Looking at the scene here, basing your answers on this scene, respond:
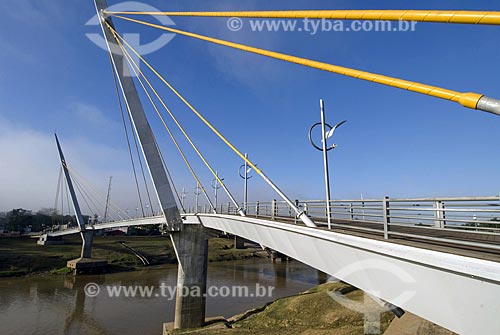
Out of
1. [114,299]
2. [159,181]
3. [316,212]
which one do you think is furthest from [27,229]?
[316,212]

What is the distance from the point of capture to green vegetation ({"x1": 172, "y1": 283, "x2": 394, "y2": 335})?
49.3 ft

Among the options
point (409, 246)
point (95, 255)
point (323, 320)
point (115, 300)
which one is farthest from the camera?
point (95, 255)

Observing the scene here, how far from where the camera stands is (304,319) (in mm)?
17016

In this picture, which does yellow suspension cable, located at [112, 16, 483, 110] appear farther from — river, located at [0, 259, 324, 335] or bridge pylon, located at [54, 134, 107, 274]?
bridge pylon, located at [54, 134, 107, 274]

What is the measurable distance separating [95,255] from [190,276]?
37600 millimetres

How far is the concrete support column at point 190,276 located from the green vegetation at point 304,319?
1116 millimetres

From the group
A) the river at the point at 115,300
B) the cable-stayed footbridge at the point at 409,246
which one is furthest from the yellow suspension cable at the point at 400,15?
the river at the point at 115,300

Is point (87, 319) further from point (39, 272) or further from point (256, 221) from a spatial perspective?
point (39, 272)

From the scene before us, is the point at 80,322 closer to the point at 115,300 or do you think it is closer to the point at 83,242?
the point at 115,300

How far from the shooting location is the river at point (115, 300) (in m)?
21.5

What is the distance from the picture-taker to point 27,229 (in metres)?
85.4

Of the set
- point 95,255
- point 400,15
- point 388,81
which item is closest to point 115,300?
point 95,255

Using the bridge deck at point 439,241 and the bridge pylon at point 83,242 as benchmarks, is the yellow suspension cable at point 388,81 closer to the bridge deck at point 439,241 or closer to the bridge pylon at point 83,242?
the bridge deck at point 439,241

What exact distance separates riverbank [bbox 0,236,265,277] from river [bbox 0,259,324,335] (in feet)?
11.4
